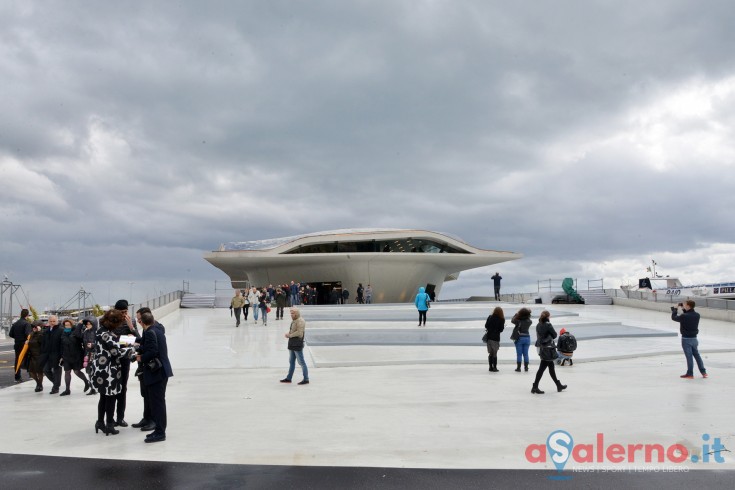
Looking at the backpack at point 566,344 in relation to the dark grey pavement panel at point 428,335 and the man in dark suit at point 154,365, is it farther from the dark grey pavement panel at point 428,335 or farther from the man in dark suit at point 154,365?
the man in dark suit at point 154,365

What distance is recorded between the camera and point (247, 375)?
11.8 meters

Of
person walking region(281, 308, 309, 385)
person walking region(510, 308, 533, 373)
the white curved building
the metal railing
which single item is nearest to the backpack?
person walking region(510, 308, 533, 373)

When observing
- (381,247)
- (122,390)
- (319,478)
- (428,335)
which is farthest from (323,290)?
(319,478)

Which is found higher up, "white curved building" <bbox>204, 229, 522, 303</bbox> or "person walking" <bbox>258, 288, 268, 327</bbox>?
"white curved building" <bbox>204, 229, 522, 303</bbox>

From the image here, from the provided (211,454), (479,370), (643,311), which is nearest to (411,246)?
(643,311)

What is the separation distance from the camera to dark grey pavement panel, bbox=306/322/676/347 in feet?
54.9

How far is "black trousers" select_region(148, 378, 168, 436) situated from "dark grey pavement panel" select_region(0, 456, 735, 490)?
0.96 metres

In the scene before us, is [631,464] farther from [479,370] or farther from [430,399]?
[479,370]

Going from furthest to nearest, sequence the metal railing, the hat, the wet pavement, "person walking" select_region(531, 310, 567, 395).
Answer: the metal railing
"person walking" select_region(531, 310, 567, 395)
the hat
the wet pavement

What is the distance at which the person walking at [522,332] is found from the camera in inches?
451

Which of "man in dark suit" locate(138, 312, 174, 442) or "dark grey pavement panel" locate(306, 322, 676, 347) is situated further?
"dark grey pavement panel" locate(306, 322, 676, 347)

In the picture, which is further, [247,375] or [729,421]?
[247,375]

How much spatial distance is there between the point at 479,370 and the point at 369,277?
26838 mm

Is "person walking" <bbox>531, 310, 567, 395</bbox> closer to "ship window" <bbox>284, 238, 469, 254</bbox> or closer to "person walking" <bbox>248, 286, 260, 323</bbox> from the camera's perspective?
"person walking" <bbox>248, 286, 260, 323</bbox>
